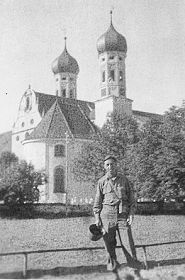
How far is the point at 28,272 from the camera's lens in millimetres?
3061

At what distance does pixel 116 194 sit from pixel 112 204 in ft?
0.26

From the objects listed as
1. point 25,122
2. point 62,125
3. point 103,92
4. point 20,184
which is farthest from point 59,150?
point 20,184

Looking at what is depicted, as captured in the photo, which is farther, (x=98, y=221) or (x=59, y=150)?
(x=59, y=150)

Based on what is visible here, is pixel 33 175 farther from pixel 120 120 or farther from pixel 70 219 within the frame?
pixel 70 219

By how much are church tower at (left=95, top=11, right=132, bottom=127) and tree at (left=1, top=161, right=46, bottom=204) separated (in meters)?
6.58

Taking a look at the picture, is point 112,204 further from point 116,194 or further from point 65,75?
point 65,75

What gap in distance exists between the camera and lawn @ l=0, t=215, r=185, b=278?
327cm

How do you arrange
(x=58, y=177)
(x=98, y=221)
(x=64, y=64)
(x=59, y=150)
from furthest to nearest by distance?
1. (x=64, y=64)
2. (x=58, y=177)
3. (x=59, y=150)
4. (x=98, y=221)

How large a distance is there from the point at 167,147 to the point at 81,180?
453cm

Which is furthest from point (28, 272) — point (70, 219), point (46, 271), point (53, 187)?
point (53, 187)

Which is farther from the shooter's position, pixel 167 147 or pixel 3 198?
pixel 3 198

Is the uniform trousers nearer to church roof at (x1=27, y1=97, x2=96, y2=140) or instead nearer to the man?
the man

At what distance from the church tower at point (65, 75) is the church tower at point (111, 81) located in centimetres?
433

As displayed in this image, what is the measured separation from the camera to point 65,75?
23.5m
